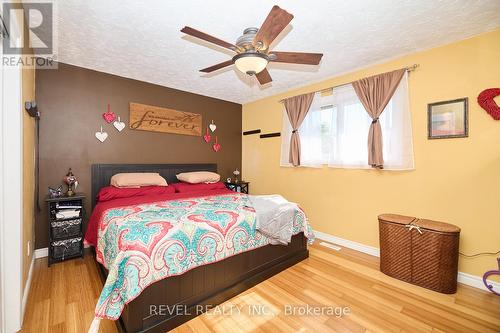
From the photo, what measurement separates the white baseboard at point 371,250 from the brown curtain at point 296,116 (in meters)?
1.33

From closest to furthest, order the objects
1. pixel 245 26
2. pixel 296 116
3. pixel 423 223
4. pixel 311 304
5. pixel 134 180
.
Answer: pixel 311 304 < pixel 245 26 < pixel 423 223 < pixel 134 180 < pixel 296 116

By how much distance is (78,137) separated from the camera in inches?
123

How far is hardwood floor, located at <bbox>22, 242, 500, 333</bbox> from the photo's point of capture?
173cm

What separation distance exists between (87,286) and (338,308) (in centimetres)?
251

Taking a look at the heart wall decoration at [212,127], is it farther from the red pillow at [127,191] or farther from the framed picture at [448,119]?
the framed picture at [448,119]

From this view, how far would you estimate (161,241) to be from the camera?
1.61 meters

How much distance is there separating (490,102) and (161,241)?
3.38 m

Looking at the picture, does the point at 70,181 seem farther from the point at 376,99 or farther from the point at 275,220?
the point at 376,99

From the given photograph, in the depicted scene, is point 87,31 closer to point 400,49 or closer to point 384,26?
point 384,26

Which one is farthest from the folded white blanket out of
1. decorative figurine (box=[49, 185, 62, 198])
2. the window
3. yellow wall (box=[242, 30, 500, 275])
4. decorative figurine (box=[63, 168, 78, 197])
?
decorative figurine (box=[49, 185, 62, 198])

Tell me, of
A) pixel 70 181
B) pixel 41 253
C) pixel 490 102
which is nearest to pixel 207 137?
pixel 70 181

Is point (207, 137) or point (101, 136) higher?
point (207, 137)

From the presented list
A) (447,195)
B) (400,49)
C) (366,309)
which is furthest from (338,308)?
(400,49)

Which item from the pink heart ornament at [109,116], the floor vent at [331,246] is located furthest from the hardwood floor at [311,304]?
the pink heart ornament at [109,116]
